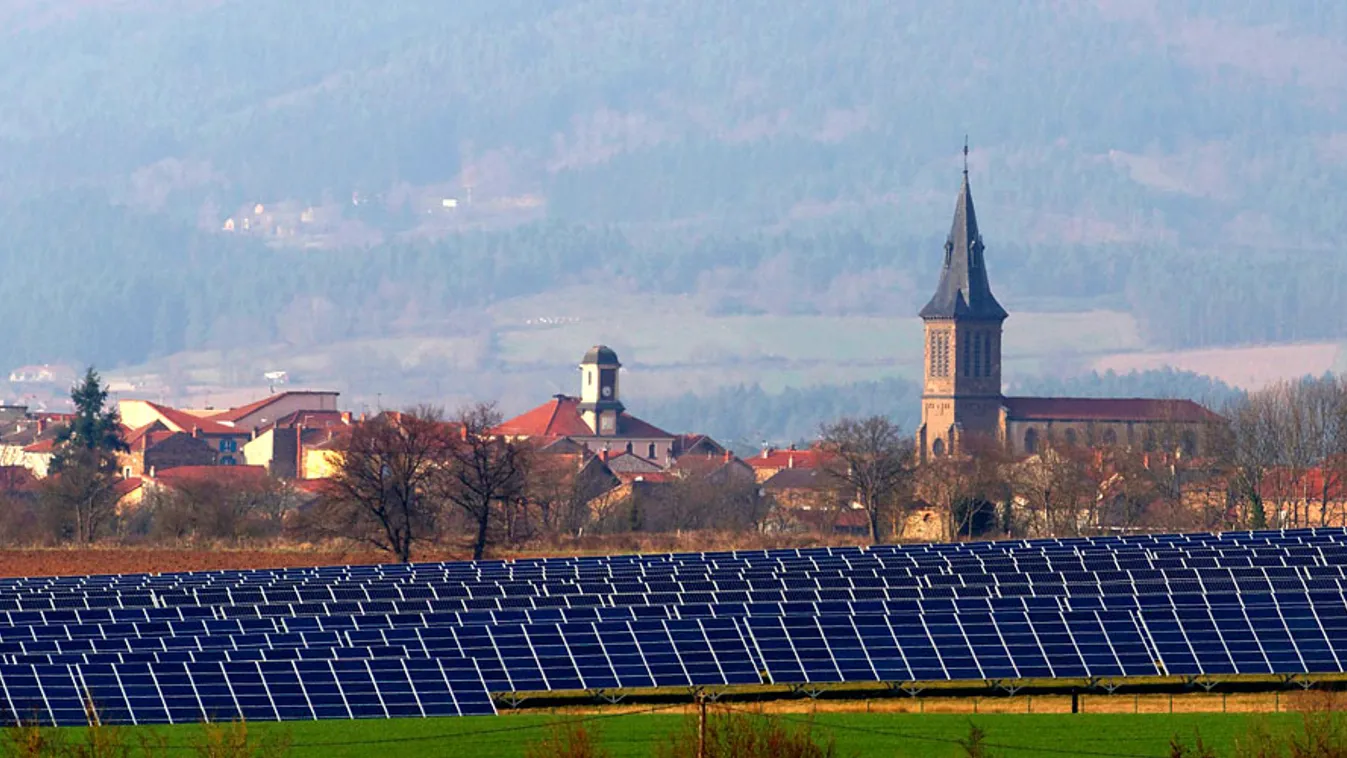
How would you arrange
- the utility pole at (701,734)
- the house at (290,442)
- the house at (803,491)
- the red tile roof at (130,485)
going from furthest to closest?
the house at (290,442) < the red tile roof at (130,485) < the house at (803,491) < the utility pole at (701,734)

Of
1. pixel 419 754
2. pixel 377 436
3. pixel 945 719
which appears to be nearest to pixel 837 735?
pixel 945 719

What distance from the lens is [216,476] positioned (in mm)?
134125

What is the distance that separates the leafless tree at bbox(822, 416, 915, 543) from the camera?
4129 inches

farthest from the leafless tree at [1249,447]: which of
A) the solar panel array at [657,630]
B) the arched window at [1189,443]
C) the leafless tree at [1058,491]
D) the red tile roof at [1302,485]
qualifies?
the solar panel array at [657,630]

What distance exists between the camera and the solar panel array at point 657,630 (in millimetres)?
40188

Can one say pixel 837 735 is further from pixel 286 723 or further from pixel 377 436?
pixel 377 436

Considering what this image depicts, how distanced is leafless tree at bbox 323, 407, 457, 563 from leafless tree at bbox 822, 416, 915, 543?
864 inches

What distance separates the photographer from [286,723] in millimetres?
38312

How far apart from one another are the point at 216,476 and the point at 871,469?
1766 inches

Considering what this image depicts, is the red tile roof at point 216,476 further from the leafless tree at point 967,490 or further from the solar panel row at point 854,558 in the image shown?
the solar panel row at point 854,558

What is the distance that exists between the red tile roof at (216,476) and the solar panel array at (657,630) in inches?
2571

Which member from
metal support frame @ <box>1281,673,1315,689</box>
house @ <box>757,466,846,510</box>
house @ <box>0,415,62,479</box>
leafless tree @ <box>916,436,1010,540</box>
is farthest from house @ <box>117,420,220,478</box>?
metal support frame @ <box>1281,673,1315,689</box>

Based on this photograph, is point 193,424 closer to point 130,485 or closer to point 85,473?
point 130,485

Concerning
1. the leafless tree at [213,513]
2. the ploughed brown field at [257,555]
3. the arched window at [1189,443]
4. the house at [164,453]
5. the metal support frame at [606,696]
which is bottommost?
the house at [164,453]
